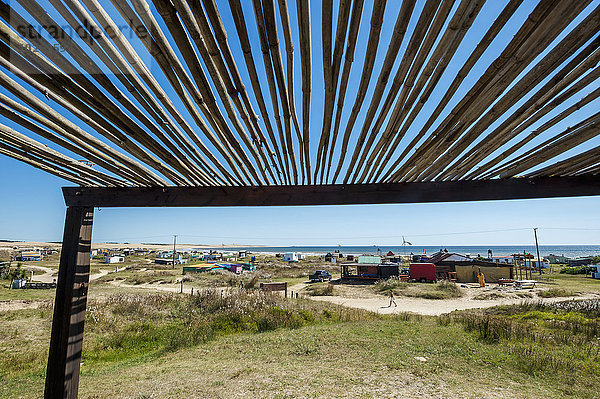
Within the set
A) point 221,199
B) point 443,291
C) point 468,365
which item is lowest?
point 443,291

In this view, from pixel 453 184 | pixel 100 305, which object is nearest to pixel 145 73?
pixel 453 184

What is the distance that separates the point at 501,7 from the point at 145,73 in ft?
5.21

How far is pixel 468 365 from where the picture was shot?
19.2ft

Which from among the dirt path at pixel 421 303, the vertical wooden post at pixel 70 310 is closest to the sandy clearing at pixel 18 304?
the vertical wooden post at pixel 70 310

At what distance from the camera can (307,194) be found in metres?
3.70

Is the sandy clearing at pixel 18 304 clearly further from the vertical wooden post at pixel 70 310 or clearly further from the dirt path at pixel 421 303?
the dirt path at pixel 421 303

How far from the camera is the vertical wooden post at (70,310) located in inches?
130

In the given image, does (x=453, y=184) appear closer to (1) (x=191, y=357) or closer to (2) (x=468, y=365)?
(2) (x=468, y=365)

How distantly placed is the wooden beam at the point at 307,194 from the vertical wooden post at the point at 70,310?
29 cm

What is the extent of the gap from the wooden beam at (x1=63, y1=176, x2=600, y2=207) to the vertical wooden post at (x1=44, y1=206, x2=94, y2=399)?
11.5 inches

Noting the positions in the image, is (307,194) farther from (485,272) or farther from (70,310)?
(485,272)

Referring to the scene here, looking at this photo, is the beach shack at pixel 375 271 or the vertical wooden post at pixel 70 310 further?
the beach shack at pixel 375 271

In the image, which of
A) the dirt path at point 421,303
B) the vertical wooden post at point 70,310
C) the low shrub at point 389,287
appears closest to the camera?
the vertical wooden post at point 70,310

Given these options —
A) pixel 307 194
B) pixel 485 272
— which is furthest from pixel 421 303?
pixel 307 194
